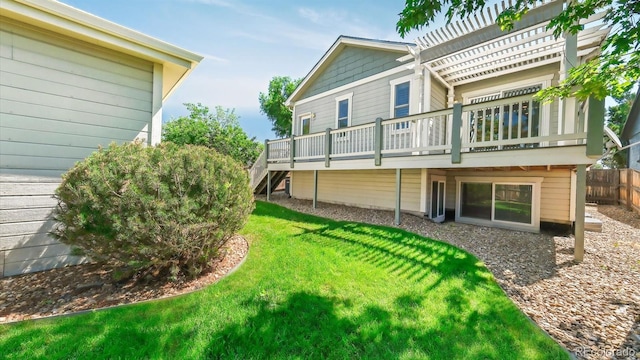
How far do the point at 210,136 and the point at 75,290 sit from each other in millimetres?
17274

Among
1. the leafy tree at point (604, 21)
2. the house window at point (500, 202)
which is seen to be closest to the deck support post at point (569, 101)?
the leafy tree at point (604, 21)

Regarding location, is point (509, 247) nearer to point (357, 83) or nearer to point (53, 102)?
point (357, 83)

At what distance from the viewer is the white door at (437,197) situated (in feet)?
27.3

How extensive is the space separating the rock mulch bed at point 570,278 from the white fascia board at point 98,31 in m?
6.04

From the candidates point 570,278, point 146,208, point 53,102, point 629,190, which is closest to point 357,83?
point 570,278

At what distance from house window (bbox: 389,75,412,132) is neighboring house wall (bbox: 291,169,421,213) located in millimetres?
1978

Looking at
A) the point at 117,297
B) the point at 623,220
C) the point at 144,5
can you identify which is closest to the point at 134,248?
the point at 117,297

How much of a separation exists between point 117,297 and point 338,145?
6.71 metres

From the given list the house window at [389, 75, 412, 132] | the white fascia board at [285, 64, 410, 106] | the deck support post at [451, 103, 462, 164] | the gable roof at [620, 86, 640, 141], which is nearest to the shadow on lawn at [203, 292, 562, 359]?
the deck support post at [451, 103, 462, 164]

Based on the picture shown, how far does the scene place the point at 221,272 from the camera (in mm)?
4016

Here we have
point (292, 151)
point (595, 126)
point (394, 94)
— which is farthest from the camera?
point (292, 151)

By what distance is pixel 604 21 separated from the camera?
346 cm

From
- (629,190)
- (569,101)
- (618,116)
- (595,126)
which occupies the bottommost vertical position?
(629,190)

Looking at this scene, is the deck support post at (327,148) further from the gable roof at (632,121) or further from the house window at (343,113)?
the gable roof at (632,121)
